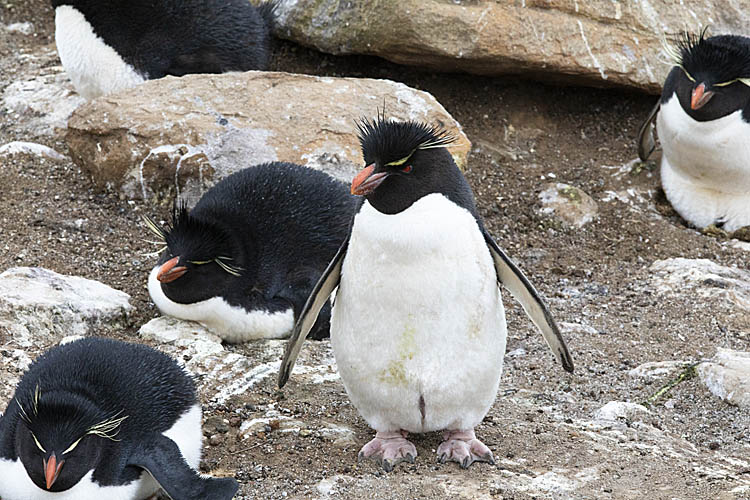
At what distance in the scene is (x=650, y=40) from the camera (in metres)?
7.03

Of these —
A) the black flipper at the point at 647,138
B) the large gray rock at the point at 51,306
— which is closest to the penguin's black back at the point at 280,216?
the large gray rock at the point at 51,306

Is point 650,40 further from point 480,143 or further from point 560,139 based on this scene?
point 480,143

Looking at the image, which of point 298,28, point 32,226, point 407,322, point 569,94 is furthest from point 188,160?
point 569,94

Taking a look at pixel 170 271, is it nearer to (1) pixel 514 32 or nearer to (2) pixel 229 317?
(2) pixel 229 317

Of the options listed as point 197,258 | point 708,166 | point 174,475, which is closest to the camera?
point 174,475

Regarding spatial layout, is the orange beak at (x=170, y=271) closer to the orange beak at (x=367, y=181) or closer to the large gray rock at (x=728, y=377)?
the orange beak at (x=367, y=181)

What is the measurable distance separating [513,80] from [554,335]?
4135 millimetres

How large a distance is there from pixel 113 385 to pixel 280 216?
5.82 ft

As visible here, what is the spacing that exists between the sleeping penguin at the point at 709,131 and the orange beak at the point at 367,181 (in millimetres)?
3638

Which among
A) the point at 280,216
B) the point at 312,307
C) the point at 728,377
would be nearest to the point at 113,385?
the point at 312,307

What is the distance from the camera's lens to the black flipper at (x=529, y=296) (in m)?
3.35

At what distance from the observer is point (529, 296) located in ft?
11.1

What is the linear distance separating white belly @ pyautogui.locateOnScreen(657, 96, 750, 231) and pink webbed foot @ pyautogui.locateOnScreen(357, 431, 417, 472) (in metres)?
3.66

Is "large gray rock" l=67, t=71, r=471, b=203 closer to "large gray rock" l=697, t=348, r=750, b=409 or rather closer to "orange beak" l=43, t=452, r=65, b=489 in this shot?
"large gray rock" l=697, t=348, r=750, b=409
